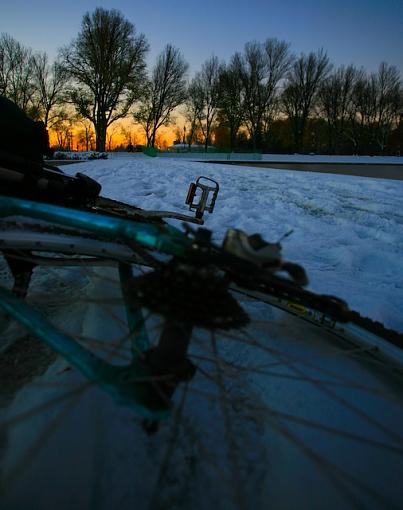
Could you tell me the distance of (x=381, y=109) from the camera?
4669cm

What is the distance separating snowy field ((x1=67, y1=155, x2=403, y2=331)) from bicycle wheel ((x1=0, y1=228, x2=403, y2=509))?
3.62 ft

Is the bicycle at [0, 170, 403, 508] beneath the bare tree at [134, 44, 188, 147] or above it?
beneath

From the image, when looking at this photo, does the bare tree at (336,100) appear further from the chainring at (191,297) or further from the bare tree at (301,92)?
the chainring at (191,297)

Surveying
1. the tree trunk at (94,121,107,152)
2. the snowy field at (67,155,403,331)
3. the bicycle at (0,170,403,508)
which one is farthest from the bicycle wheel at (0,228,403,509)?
the tree trunk at (94,121,107,152)

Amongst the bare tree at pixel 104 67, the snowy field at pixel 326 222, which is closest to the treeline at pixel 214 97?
the bare tree at pixel 104 67

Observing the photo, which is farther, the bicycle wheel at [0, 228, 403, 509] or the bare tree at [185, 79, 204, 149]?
the bare tree at [185, 79, 204, 149]

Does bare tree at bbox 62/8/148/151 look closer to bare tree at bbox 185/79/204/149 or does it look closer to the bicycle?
bare tree at bbox 185/79/204/149

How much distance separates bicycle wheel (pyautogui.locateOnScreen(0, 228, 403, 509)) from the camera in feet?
3.67

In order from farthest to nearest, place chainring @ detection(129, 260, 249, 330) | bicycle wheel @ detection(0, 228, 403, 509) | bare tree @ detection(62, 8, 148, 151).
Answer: bare tree @ detection(62, 8, 148, 151)
bicycle wheel @ detection(0, 228, 403, 509)
chainring @ detection(129, 260, 249, 330)

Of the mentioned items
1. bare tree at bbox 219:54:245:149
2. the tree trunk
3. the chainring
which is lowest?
the chainring

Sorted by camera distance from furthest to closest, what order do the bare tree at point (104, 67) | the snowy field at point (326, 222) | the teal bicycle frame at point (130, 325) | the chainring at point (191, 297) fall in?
the bare tree at point (104, 67) < the snowy field at point (326, 222) < the teal bicycle frame at point (130, 325) < the chainring at point (191, 297)

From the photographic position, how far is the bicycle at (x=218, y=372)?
970 mm

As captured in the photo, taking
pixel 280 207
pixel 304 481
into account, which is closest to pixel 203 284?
pixel 304 481

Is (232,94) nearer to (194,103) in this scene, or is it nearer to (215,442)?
(194,103)
